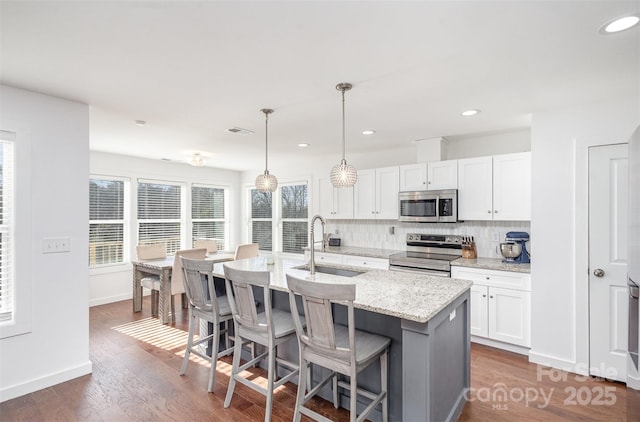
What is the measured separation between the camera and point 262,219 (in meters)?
6.86

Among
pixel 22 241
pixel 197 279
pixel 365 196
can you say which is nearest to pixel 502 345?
pixel 365 196

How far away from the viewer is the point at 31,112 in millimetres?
2570

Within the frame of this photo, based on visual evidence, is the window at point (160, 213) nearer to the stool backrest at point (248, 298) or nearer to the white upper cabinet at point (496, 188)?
the stool backrest at point (248, 298)

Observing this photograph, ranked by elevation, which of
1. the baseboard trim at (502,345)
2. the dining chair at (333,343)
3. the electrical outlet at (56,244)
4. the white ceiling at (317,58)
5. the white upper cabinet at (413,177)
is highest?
the white ceiling at (317,58)

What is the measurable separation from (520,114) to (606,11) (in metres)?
1.70

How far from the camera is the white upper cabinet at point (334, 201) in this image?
4961 mm

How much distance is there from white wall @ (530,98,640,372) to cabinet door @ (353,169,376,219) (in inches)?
80.3

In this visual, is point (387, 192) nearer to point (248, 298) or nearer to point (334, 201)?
point (334, 201)

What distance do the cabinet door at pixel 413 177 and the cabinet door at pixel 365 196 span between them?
465 millimetres

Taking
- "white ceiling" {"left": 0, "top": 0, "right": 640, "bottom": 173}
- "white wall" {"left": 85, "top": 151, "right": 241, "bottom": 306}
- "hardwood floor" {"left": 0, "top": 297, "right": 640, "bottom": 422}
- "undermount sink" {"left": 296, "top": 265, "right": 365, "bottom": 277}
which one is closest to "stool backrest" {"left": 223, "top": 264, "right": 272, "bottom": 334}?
"hardwood floor" {"left": 0, "top": 297, "right": 640, "bottom": 422}

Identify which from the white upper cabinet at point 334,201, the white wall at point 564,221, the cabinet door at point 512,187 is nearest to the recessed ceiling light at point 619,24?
the white wall at point 564,221

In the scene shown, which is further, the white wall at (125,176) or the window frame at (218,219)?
the window frame at (218,219)

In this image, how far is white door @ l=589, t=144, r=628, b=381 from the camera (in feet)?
8.79

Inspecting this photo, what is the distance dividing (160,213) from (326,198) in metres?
3.05
